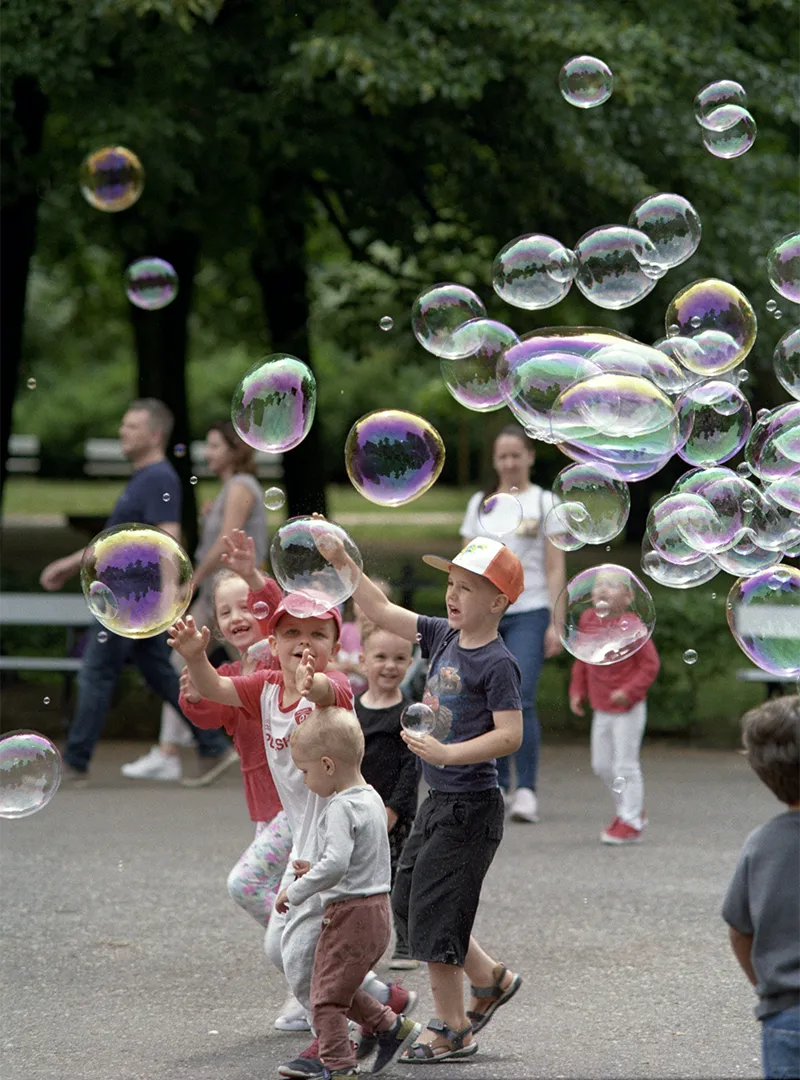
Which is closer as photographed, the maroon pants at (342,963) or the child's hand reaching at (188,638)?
the maroon pants at (342,963)

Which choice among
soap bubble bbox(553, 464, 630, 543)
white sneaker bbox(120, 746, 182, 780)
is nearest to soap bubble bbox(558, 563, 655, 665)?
soap bubble bbox(553, 464, 630, 543)

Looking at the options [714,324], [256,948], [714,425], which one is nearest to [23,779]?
[256,948]

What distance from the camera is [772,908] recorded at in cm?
360

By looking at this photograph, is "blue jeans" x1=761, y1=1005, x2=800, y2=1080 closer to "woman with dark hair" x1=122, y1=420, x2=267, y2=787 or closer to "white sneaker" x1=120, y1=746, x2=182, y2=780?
"woman with dark hair" x1=122, y1=420, x2=267, y2=787

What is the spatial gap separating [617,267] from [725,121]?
123cm

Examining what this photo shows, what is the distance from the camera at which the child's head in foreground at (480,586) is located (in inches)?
191

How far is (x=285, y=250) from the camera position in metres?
13.2

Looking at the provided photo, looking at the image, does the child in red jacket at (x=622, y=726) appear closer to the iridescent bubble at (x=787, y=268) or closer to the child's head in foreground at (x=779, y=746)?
the iridescent bubble at (x=787, y=268)

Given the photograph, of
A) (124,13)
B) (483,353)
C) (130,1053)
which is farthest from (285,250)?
(130,1053)

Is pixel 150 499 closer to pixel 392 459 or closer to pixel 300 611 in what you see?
pixel 392 459

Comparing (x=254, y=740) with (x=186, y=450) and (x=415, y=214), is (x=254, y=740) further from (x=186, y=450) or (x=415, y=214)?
(x=186, y=450)

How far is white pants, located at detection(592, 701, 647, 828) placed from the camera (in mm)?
7742

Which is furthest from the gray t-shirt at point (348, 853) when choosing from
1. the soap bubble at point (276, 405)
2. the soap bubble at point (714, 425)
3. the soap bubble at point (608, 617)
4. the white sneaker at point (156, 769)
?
the white sneaker at point (156, 769)

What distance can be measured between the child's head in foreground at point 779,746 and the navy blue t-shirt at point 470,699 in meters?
1.12
